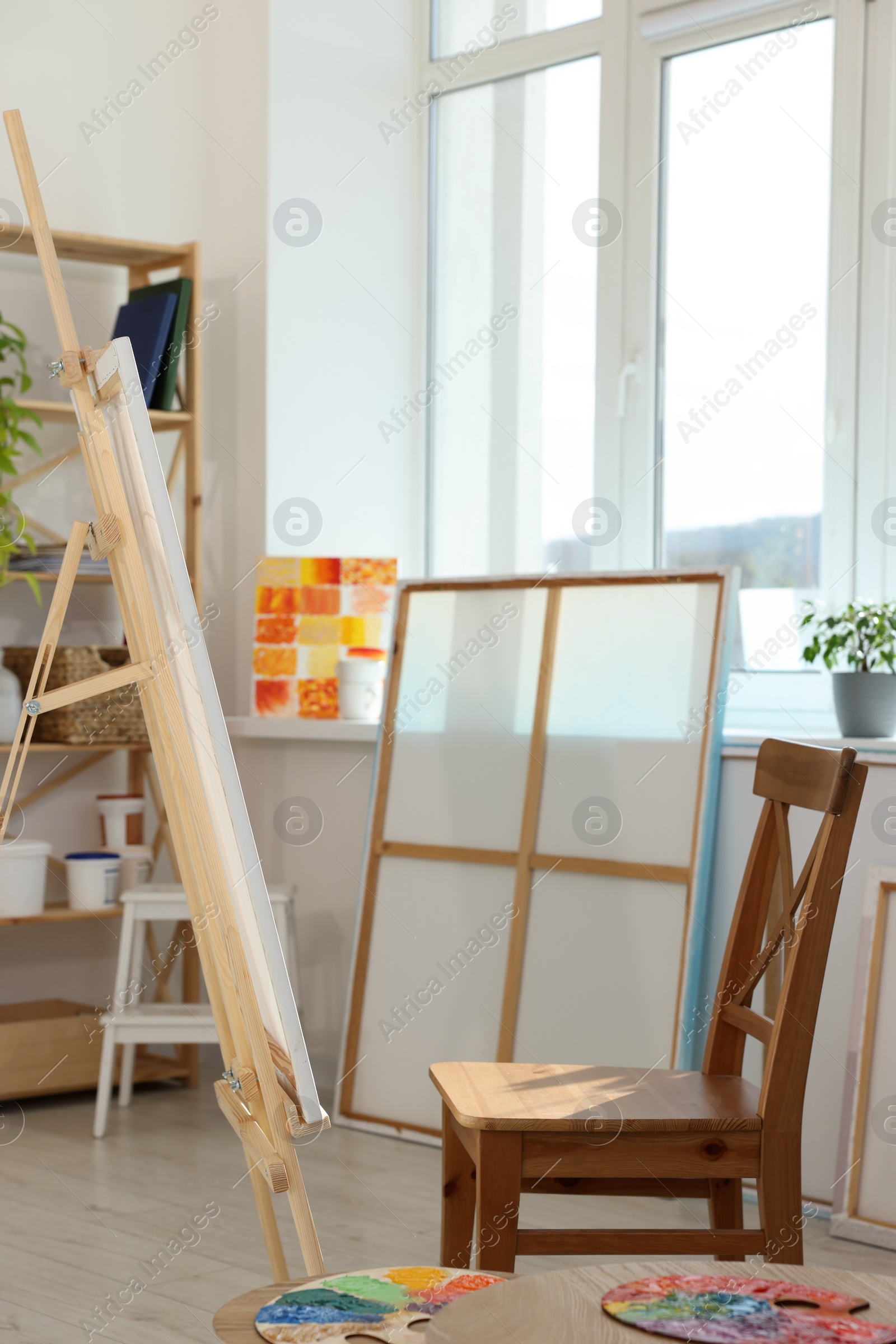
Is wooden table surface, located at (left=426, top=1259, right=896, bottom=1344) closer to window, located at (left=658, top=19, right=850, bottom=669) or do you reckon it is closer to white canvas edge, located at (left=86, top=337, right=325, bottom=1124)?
white canvas edge, located at (left=86, top=337, right=325, bottom=1124)

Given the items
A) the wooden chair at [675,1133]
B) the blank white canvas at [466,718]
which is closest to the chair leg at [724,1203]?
the wooden chair at [675,1133]

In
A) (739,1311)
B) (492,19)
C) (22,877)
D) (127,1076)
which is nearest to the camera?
(739,1311)

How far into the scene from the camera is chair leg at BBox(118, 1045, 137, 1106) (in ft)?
10.9

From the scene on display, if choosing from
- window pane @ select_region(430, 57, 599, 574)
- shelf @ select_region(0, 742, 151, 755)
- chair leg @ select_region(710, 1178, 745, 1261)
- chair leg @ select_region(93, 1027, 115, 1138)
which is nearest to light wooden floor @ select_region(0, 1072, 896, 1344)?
chair leg @ select_region(93, 1027, 115, 1138)

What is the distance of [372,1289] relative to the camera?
1.25 m

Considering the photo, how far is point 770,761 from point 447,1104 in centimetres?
65

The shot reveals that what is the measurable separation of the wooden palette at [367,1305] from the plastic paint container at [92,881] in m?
2.19

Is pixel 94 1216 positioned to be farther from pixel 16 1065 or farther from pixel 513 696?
pixel 513 696

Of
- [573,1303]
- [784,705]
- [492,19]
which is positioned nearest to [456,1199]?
[573,1303]

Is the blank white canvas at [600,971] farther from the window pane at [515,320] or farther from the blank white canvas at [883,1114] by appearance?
the window pane at [515,320]

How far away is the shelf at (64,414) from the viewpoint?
331 centimetres

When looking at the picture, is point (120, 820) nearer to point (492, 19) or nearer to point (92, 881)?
point (92, 881)

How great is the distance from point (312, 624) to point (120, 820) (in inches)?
26.1

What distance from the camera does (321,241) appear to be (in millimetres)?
3807
